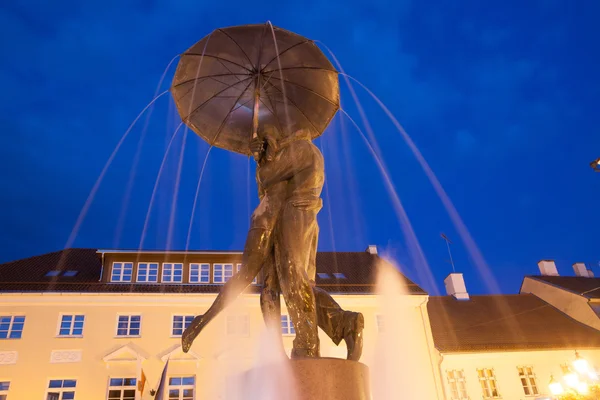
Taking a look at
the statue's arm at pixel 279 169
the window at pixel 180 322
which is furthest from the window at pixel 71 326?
the statue's arm at pixel 279 169

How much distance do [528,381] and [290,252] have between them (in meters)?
26.3

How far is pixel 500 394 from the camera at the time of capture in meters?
25.6

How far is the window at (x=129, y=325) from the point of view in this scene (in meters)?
23.0

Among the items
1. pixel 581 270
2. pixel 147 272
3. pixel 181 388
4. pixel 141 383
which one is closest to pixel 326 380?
pixel 141 383

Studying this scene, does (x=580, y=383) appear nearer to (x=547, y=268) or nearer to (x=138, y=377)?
(x=138, y=377)

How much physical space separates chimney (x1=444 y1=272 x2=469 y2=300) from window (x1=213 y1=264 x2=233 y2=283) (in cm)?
1590

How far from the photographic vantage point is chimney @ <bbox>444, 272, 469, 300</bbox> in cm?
3312

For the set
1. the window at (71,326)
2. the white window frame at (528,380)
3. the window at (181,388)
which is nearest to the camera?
the window at (181,388)

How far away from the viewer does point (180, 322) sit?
78.0ft

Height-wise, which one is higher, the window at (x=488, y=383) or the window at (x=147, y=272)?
the window at (x=147, y=272)

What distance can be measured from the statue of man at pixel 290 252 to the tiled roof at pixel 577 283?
31.8m

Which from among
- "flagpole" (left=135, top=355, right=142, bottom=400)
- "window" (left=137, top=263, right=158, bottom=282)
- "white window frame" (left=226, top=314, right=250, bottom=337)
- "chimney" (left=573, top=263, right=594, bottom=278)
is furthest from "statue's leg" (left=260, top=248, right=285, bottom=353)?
"chimney" (left=573, top=263, right=594, bottom=278)

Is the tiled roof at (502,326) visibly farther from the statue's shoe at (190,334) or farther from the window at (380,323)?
the statue's shoe at (190,334)

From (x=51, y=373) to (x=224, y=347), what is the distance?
757 centimetres
